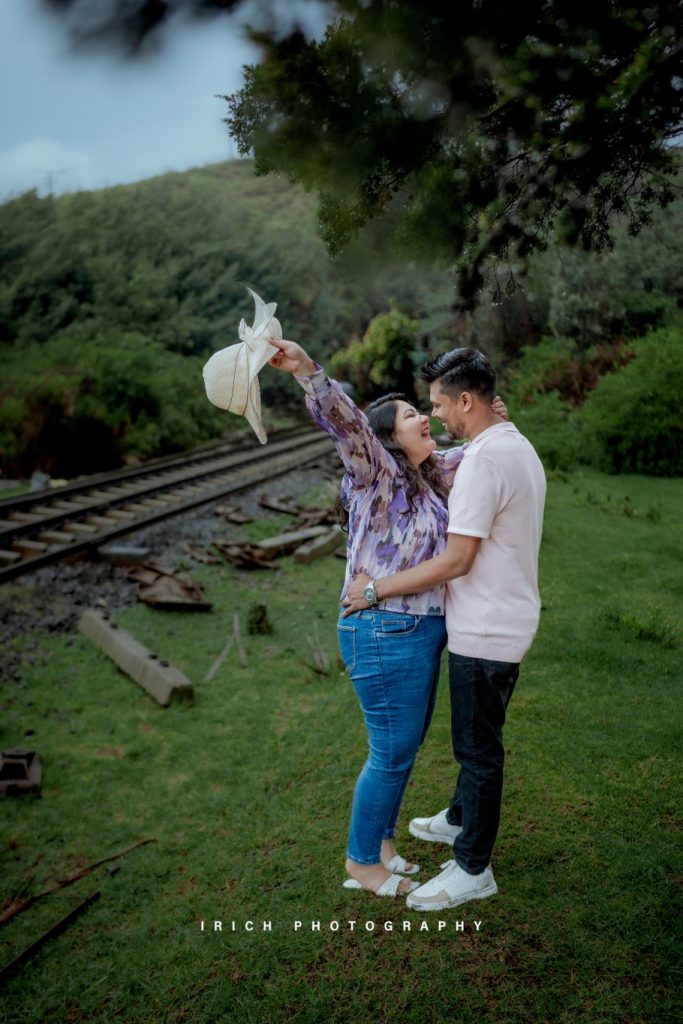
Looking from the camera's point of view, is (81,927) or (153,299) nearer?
(81,927)

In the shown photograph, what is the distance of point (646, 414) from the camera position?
657 cm

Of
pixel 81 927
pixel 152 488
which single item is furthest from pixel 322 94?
pixel 152 488

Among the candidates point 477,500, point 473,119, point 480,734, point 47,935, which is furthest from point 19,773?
point 473,119

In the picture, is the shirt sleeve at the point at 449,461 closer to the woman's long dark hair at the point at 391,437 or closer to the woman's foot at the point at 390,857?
the woman's long dark hair at the point at 391,437

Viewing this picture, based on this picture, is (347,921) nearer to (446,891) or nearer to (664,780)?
(446,891)

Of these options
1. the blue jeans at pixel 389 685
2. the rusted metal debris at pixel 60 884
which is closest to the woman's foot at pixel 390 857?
the blue jeans at pixel 389 685

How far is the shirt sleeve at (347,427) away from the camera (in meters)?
2.48

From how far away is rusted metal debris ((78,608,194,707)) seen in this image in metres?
5.27

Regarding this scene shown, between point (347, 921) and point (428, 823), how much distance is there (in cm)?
63

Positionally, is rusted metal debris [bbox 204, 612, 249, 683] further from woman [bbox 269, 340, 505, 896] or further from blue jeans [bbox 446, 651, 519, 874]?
blue jeans [bbox 446, 651, 519, 874]

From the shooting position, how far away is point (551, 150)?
3307mm

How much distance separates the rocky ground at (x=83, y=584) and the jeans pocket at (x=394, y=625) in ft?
12.9

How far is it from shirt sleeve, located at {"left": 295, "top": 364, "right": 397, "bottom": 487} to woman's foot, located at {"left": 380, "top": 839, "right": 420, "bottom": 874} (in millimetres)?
1661

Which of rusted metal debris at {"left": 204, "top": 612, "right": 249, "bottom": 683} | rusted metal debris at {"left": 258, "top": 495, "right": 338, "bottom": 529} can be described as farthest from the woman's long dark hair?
rusted metal debris at {"left": 258, "top": 495, "right": 338, "bottom": 529}
